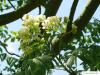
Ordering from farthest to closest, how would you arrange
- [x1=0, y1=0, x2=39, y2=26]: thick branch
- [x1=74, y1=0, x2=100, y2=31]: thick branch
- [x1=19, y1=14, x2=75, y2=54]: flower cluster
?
[x1=0, y1=0, x2=39, y2=26]: thick branch
[x1=74, y1=0, x2=100, y2=31]: thick branch
[x1=19, y1=14, x2=75, y2=54]: flower cluster

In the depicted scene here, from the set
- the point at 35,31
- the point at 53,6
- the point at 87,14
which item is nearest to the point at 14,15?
the point at 53,6

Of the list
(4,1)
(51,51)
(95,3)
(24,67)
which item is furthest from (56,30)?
(4,1)

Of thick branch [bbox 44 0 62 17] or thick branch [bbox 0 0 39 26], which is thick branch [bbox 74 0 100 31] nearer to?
thick branch [bbox 44 0 62 17]

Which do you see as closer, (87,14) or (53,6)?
(87,14)

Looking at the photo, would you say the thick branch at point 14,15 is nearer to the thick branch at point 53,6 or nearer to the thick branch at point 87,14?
the thick branch at point 53,6

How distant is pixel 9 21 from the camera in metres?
4.38

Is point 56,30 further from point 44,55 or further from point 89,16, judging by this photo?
point 89,16

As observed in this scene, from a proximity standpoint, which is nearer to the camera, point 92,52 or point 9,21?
point 92,52

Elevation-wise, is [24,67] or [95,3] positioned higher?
[95,3]

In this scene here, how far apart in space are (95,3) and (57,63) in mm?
1496

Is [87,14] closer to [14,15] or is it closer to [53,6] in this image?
[53,6]

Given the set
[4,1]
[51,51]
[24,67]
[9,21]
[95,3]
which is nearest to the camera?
[24,67]

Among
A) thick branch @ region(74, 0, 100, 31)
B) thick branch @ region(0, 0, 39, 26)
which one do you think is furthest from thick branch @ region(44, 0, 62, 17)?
thick branch @ region(74, 0, 100, 31)

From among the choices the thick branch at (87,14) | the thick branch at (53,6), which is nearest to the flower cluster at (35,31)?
the thick branch at (87,14)
